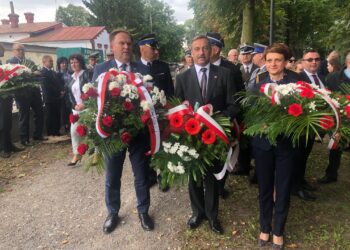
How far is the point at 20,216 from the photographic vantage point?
434 centimetres

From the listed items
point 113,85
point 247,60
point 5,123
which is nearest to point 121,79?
point 113,85

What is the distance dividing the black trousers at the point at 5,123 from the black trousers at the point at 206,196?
4783mm

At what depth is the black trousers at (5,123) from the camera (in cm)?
680

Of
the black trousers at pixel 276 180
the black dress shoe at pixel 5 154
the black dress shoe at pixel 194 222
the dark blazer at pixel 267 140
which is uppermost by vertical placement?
the dark blazer at pixel 267 140

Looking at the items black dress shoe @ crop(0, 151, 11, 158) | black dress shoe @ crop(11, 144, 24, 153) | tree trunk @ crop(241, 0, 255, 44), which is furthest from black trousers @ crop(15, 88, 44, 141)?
tree trunk @ crop(241, 0, 255, 44)

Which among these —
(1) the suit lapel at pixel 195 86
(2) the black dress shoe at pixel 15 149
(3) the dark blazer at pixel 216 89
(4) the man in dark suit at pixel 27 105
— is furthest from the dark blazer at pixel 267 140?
(2) the black dress shoe at pixel 15 149

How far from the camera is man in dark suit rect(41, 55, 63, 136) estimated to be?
8.14 metres

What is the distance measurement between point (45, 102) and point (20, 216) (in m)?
4.53

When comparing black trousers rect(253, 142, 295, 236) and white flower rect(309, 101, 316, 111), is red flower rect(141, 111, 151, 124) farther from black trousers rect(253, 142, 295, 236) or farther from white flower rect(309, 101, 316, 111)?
white flower rect(309, 101, 316, 111)

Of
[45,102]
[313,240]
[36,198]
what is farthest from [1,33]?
[313,240]

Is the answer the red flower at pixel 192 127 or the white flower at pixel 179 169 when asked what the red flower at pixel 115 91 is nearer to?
the red flower at pixel 192 127

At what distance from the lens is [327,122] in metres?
Answer: 2.87

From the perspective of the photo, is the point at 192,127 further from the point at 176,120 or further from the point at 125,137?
the point at 125,137

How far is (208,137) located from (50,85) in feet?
20.2
